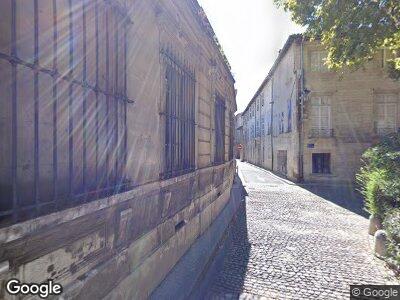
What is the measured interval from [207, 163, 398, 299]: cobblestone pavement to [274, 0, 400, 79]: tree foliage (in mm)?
4718

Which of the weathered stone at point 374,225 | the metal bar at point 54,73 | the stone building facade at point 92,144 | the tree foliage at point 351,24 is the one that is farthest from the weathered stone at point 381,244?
the metal bar at point 54,73

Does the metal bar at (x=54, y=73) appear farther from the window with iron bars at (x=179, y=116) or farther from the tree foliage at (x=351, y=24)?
the tree foliage at (x=351, y=24)

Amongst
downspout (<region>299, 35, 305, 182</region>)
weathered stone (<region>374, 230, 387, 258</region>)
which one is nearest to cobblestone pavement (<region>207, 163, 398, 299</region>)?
weathered stone (<region>374, 230, 387, 258</region>)

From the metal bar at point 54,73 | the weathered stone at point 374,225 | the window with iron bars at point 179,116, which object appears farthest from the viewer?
the weathered stone at point 374,225

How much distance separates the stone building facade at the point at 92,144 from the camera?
1920 mm

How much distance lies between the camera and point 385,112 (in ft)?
55.4

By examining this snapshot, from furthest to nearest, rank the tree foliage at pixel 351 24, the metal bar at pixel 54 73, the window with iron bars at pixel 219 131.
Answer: the window with iron bars at pixel 219 131, the tree foliage at pixel 351 24, the metal bar at pixel 54 73

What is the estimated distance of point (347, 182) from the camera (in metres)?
16.9

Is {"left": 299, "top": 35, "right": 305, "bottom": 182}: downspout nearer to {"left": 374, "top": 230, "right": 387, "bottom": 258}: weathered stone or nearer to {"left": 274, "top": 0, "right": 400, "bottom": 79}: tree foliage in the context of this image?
{"left": 274, "top": 0, "right": 400, "bottom": 79}: tree foliage

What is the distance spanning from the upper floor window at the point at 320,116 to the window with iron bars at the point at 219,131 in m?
9.67

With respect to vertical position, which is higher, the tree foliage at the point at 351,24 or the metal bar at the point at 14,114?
the tree foliage at the point at 351,24

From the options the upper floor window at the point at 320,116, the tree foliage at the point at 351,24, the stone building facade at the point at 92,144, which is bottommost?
the stone building facade at the point at 92,144

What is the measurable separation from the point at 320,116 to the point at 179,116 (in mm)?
14573

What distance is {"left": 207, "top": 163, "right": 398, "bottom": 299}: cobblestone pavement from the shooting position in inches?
167
